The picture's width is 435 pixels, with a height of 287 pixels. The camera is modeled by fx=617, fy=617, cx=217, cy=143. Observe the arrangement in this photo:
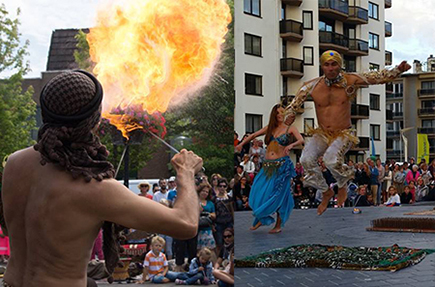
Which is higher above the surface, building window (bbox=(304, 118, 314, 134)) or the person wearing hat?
building window (bbox=(304, 118, 314, 134))

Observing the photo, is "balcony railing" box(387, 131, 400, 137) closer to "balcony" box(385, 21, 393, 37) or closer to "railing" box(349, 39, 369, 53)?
"railing" box(349, 39, 369, 53)

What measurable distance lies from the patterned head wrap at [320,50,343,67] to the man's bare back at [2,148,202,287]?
2.20 meters

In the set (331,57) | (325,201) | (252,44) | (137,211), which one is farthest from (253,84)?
(137,211)

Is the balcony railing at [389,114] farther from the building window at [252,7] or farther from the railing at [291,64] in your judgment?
the building window at [252,7]

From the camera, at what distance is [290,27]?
3609 mm

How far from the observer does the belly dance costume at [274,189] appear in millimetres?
4082

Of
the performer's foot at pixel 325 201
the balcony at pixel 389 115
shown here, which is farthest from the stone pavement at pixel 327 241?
the balcony at pixel 389 115

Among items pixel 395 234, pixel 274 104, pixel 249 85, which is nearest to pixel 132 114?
pixel 249 85

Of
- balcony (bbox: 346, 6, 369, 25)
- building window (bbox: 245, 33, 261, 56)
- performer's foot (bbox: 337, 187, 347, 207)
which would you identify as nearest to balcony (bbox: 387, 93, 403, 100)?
balcony (bbox: 346, 6, 369, 25)

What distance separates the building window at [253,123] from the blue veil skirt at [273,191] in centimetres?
30

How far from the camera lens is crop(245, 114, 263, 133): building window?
3.79 m

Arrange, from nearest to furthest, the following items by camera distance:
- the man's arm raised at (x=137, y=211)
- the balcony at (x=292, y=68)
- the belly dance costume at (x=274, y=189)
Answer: the man's arm raised at (x=137, y=211) < the balcony at (x=292, y=68) < the belly dance costume at (x=274, y=189)

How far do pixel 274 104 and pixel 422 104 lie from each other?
0.93m

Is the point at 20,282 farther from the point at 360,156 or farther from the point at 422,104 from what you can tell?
the point at 422,104
